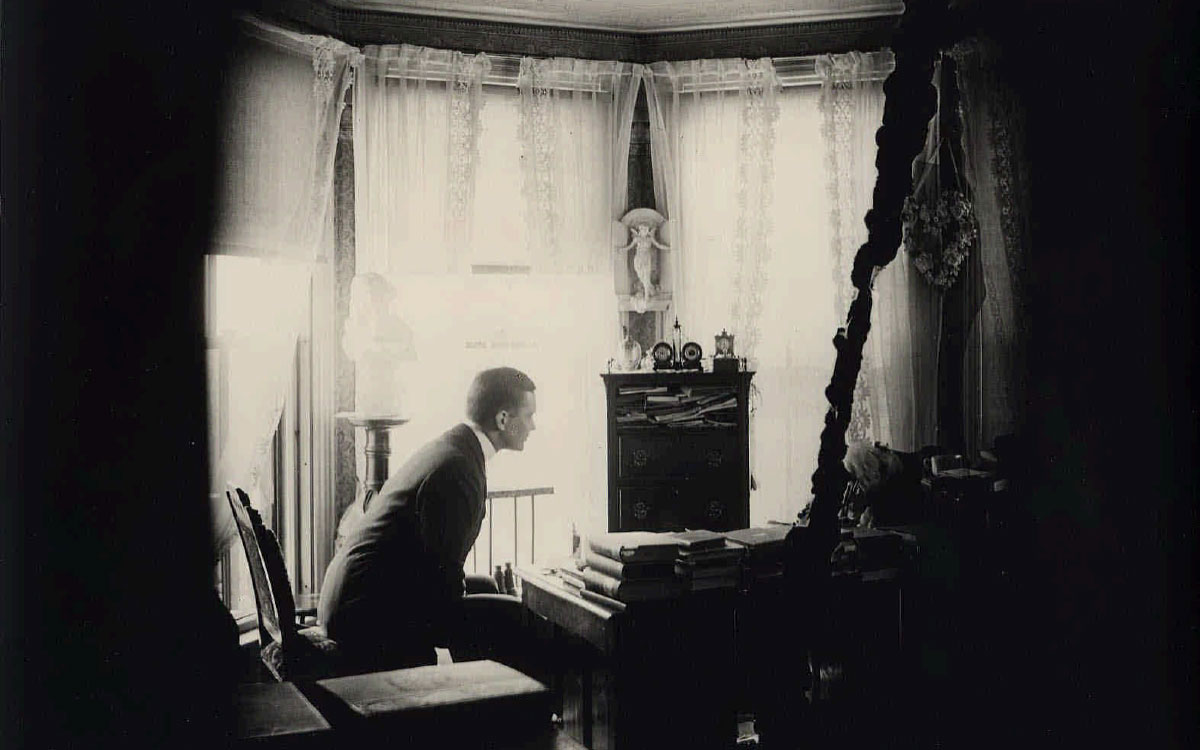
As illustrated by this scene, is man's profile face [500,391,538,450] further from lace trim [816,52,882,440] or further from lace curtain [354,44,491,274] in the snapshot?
lace trim [816,52,882,440]

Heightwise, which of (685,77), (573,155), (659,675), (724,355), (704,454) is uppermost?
(685,77)

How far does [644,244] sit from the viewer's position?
5.83m

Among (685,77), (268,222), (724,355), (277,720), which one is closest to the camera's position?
(277,720)

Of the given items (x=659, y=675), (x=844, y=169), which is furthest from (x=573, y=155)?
(x=659, y=675)

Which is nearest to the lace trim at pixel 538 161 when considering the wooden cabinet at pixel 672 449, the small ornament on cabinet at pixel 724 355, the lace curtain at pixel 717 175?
the lace curtain at pixel 717 175

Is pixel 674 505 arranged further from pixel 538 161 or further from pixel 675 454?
pixel 538 161

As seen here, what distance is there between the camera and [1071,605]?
3.36 feet

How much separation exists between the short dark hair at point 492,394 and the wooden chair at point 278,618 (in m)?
0.88

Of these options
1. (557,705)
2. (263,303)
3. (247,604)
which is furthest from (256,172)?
(557,705)

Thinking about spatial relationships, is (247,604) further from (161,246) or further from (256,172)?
(161,246)

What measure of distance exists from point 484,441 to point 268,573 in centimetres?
103

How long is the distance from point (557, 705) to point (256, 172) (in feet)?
10.1

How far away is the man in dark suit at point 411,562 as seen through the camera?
3.33 m

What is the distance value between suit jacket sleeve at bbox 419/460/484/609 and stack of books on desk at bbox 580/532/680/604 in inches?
30.6
